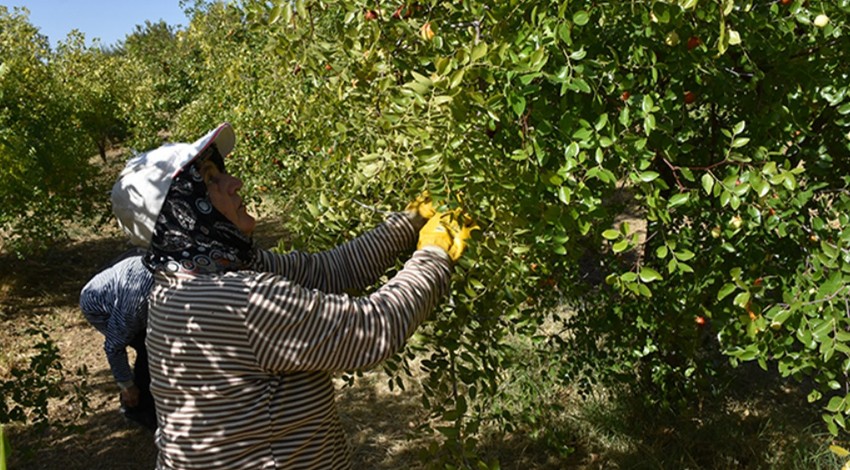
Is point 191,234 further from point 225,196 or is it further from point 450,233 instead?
point 450,233

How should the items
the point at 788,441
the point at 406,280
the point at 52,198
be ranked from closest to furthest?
1. the point at 406,280
2. the point at 788,441
3. the point at 52,198

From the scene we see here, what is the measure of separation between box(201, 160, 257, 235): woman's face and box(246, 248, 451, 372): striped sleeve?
25cm

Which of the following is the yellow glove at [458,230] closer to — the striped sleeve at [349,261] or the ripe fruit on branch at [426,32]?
the striped sleeve at [349,261]

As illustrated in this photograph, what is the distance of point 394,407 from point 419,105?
2.78m

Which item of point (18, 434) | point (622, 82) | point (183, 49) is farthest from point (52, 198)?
point (183, 49)

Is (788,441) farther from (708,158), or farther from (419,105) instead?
(419,105)

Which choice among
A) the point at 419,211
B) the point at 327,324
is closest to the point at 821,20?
the point at 419,211

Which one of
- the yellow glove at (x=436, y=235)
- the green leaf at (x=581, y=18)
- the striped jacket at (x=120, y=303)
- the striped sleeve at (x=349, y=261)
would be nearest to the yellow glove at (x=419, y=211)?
the striped sleeve at (x=349, y=261)

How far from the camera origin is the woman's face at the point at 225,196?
1619 mm

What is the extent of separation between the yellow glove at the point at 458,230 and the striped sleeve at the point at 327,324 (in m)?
0.12

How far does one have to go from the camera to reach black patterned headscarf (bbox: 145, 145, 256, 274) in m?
1.53

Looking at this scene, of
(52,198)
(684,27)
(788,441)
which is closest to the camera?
(684,27)

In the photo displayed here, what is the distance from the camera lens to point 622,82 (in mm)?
1321

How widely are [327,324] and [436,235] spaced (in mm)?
349
